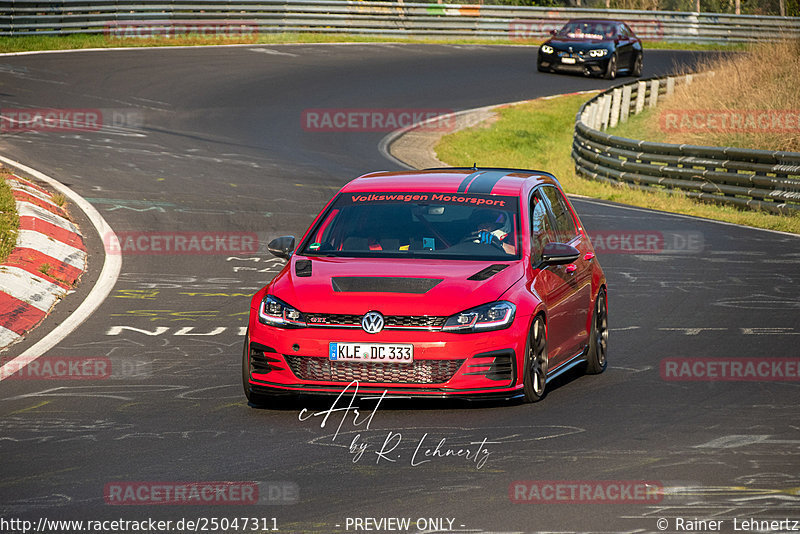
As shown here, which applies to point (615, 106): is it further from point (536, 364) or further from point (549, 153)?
point (536, 364)

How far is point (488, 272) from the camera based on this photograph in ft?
28.9

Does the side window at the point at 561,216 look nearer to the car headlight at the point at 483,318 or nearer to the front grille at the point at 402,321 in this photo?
the car headlight at the point at 483,318

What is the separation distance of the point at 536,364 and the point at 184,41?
3292 cm

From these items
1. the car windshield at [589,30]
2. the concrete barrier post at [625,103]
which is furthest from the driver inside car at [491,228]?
the car windshield at [589,30]

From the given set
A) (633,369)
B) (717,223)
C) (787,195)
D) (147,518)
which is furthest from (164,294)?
(787,195)

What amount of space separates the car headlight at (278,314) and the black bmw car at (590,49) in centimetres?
3137

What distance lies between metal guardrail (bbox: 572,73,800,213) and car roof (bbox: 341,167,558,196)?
11.9 meters

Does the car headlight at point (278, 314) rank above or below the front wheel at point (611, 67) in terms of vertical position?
above

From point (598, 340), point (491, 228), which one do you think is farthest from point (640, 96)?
point (491, 228)

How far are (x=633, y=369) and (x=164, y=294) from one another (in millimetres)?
5052

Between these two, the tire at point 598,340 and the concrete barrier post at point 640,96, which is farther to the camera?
the concrete barrier post at point 640,96

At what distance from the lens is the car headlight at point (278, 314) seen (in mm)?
8461

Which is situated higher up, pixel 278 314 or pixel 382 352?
pixel 278 314

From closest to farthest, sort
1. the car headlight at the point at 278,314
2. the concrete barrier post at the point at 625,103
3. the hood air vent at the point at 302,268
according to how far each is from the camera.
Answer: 1. the car headlight at the point at 278,314
2. the hood air vent at the point at 302,268
3. the concrete barrier post at the point at 625,103
